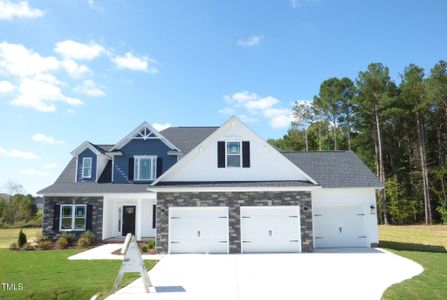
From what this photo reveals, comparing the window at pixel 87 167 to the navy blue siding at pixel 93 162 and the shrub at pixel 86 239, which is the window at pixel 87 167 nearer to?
the navy blue siding at pixel 93 162

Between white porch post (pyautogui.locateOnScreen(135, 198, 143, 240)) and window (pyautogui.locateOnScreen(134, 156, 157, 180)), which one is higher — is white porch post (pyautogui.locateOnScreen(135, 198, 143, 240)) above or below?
below

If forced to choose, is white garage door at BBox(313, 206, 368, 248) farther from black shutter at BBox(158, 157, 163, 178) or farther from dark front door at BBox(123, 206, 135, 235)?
dark front door at BBox(123, 206, 135, 235)

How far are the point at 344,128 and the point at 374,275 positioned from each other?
3873 centimetres

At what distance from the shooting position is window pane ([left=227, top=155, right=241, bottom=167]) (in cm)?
1822

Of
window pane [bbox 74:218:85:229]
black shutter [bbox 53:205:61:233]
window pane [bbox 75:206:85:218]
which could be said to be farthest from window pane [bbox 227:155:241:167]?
black shutter [bbox 53:205:61:233]

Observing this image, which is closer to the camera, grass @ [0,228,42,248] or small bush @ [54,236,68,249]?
small bush @ [54,236,68,249]

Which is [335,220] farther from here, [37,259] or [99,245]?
[37,259]

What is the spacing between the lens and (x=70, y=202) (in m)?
21.3

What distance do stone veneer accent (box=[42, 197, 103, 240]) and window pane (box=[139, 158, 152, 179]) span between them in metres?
2.99

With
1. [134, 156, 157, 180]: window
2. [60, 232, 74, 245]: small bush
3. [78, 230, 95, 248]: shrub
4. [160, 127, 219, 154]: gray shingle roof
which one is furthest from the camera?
[160, 127, 219, 154]: gray shingle roof

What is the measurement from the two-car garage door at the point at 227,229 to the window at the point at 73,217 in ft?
23.0

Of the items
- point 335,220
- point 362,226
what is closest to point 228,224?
point 335,220

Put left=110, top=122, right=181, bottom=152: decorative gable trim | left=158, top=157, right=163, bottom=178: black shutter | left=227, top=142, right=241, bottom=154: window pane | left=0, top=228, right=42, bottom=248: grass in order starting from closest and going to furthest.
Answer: left=227, top=142, right=241, bottom=154: window pane < left=0, top=228, right=42, bottom=248: grass < left=158, top=157, right=163, bottom=178: black shutter < left=110, top=122, right=181, bottom=152: decorative gable trim

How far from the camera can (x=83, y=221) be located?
21.1 meters
